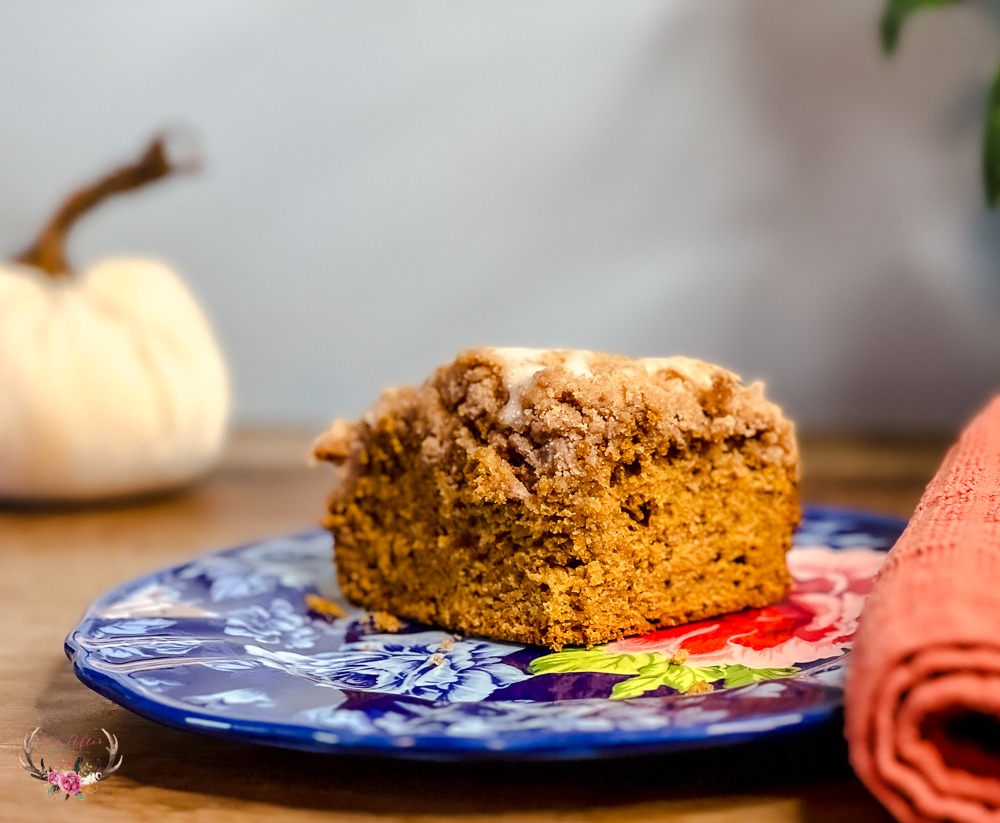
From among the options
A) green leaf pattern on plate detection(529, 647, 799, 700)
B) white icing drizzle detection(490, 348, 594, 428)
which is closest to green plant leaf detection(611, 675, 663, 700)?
green leaf pattern on plate detection(529, 647, 799, 700)

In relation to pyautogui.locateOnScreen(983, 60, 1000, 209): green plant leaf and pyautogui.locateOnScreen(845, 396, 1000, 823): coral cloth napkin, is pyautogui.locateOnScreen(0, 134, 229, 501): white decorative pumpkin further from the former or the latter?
pyautogui.locateOnScreen(845, 396, 1000, 823): coral cloth napkin

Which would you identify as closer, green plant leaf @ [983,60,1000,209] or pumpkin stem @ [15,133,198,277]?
green plant leaf @ [983,60,1000,209]

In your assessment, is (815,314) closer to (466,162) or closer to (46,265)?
(466,162)

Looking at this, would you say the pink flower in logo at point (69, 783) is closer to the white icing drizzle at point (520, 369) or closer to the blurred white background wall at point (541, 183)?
the white icing drizzle at point (520, 369)

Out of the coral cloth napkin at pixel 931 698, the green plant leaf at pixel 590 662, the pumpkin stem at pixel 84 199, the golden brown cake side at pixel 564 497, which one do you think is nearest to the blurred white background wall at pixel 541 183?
the pumpkin stem at pixel 84 199

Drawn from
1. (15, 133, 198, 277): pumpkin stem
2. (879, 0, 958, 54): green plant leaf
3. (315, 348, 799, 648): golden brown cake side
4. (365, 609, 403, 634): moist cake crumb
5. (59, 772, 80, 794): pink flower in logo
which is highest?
(879, 0, 958, 54): green plant leaf

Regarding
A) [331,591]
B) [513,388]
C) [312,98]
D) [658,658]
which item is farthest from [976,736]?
[312,98]

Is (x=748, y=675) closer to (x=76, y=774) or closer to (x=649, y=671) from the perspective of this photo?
(x=649, y=671)
